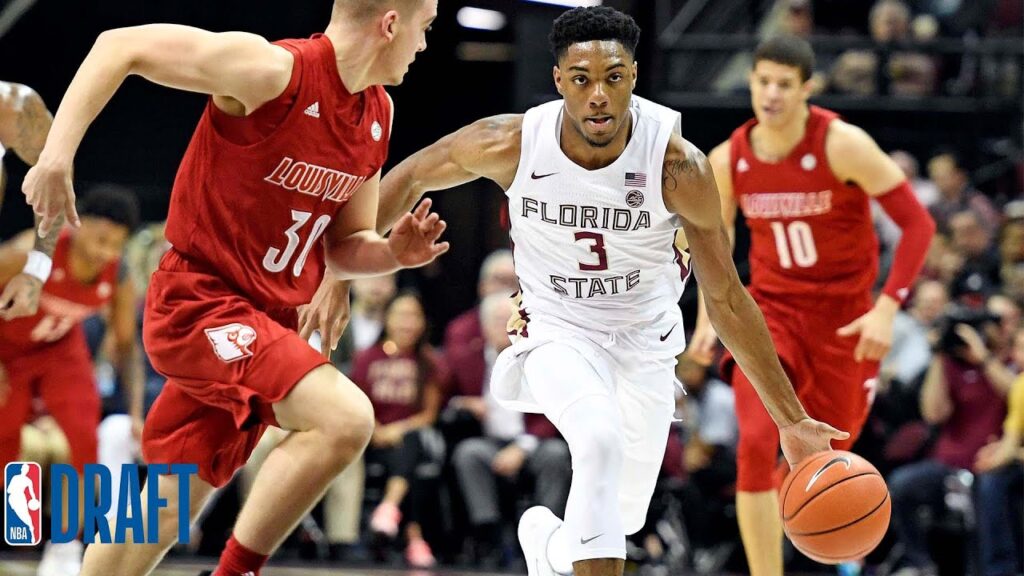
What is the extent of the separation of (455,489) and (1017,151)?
6.27 meters

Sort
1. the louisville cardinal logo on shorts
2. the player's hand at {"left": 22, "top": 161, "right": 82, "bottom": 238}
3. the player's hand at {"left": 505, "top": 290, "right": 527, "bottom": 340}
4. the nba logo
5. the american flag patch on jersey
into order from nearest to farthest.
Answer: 1. the player's hand at {"left": 22, "top": 161, "right": 82, "bottom": 238}
2. the louisville cardinal logo on shorts
3. the american flag patch on jersey
4. the player's hand at {"left": 505, "top": 290, "right": 527, "bottom": 340}
5. the nba logo

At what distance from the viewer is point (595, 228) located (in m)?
4.87

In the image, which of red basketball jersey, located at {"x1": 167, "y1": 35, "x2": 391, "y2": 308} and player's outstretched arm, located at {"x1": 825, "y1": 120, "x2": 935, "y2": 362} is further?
player's outstretched arm, located at {"x1": 825, "y1": 120, "x2": 935, "y2": 362}

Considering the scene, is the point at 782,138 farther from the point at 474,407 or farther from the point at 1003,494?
the point at 474,407

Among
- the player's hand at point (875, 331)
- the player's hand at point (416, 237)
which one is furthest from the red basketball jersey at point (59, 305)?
the player's hand at point (875, 331)

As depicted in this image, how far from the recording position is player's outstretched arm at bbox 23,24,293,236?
3.89 metres

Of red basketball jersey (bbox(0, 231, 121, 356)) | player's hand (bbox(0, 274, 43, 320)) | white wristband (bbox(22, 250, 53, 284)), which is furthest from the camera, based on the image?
red basketball jersey (bbox(0, 231, 121, 356))

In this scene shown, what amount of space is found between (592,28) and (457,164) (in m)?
0.75

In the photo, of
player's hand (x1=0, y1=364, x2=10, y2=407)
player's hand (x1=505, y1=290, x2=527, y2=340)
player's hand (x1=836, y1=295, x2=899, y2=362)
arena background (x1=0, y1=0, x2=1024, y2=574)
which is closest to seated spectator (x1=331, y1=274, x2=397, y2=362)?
arena background (x1=0, y1=0, x2=1024, y2=574)

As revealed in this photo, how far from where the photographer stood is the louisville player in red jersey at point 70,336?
23.2ft

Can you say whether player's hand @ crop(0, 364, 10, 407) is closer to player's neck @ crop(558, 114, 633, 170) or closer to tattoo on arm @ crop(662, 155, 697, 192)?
player's neck @ crop(558, 114, 633, 170)

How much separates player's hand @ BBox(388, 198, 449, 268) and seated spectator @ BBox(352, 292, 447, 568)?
14.2 feet

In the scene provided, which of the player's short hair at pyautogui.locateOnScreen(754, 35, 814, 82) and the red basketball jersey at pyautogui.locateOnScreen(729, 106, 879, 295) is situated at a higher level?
the player's short hair at pyautogui.locateOnScreen(754, 35, 814, 82)

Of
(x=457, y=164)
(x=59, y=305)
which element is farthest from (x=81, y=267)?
(x=457, y=164)
